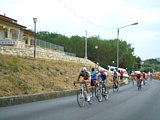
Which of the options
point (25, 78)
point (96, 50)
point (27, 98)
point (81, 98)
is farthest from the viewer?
point (96, 50)

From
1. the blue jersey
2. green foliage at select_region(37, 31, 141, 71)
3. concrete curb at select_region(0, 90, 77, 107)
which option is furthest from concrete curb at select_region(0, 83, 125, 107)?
green foliage at select_region(37, 31, 141, 71)

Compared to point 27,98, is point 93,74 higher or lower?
higher

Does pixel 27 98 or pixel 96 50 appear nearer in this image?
pixel 27 98

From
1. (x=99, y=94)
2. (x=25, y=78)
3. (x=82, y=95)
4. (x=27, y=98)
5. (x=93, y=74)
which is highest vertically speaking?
(x=93, y=74)

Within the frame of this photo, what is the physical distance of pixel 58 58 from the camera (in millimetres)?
39750

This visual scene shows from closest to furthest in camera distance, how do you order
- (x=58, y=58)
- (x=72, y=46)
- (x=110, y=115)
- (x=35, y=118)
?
(x=35, y=118)
(x=110, y=115)
(x=58, y=58)
(x=72, y=46)

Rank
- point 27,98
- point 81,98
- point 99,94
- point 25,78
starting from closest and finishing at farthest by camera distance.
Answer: point 81,98 → point 27,98 → point 99,94 → point 25,78

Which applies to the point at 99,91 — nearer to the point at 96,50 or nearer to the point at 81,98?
the point at 81,98

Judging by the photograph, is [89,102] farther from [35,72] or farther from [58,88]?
[35,72]

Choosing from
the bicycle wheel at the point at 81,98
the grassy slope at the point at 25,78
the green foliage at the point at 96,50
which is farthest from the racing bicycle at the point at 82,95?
the green foliage at the point at 96,50

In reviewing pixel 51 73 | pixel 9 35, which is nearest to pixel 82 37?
pixel 9 35

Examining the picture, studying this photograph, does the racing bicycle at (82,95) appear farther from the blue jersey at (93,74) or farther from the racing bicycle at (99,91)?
the blue jersey at (93,74)

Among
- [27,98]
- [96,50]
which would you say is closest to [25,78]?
[27,98]

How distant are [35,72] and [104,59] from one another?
75580mm
